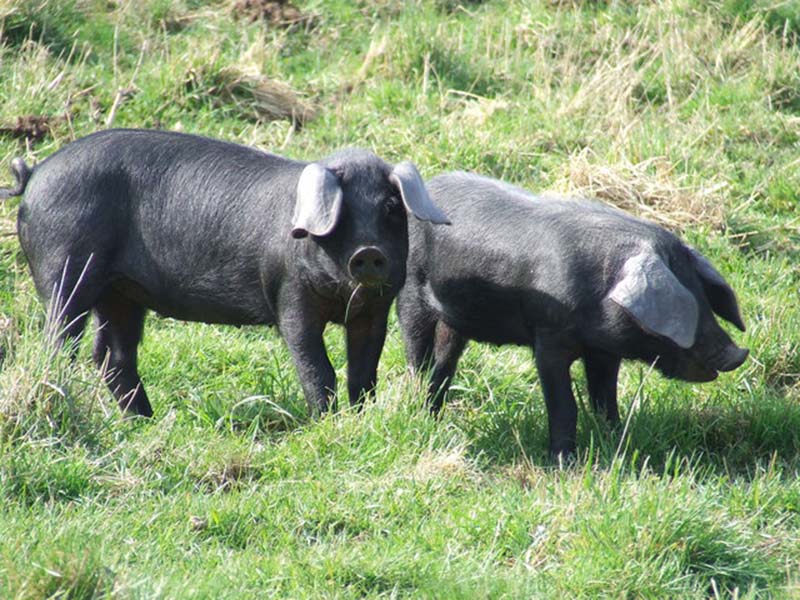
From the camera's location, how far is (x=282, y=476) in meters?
6.12

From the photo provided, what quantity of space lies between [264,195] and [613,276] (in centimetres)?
177

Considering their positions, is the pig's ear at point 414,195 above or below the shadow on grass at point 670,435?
above

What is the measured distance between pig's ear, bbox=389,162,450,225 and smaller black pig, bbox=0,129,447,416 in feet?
0.39

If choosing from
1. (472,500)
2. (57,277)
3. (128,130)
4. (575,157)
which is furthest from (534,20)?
(472,500)

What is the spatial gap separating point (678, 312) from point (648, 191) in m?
2.97

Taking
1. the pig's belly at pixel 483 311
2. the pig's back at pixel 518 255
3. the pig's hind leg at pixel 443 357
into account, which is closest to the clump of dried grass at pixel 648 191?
the pig's back at pixel 518 255

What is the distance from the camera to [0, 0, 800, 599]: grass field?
5.24m

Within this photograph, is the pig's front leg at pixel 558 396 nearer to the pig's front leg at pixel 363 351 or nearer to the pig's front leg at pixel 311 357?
the pig's front leg at pixel 363 351

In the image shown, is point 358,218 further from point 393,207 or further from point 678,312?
point 678,312

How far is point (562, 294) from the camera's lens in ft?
21.3

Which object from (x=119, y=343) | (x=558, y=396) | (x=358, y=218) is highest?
(x=358, y=218)

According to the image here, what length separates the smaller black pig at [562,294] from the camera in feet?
20.9

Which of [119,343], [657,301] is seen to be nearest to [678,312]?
[657,301]

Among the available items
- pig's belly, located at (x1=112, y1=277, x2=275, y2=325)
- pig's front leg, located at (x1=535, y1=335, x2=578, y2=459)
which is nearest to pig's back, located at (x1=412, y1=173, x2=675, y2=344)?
pig's front leg, located at (x1=535, y1=335, x2=578, y2=459)
